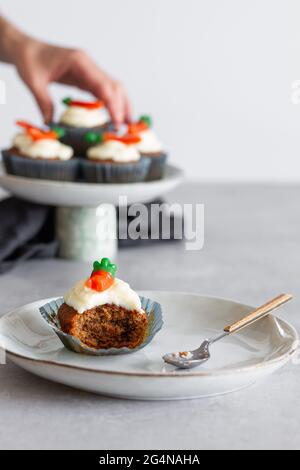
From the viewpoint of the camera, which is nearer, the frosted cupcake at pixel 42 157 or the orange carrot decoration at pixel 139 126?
the frosted cupcake at pixel 42 157

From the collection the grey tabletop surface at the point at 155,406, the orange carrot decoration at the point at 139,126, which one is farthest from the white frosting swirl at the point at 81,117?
the grey tabletop surface at the point at 155,406

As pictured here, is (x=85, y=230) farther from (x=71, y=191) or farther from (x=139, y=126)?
(x=139, y=126)

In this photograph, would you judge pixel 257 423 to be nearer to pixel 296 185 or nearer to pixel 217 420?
pixel 217 420

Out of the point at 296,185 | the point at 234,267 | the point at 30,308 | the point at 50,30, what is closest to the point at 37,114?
the point at 50,30

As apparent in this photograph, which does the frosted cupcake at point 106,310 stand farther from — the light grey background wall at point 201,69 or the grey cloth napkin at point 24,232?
the light grey background wall at point 201,69

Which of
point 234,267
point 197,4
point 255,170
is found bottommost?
point 255,170

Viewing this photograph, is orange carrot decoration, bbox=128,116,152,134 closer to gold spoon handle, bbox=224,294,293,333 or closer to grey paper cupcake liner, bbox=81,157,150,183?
grey paper cupcake liner, bbox=81,157,150,183
